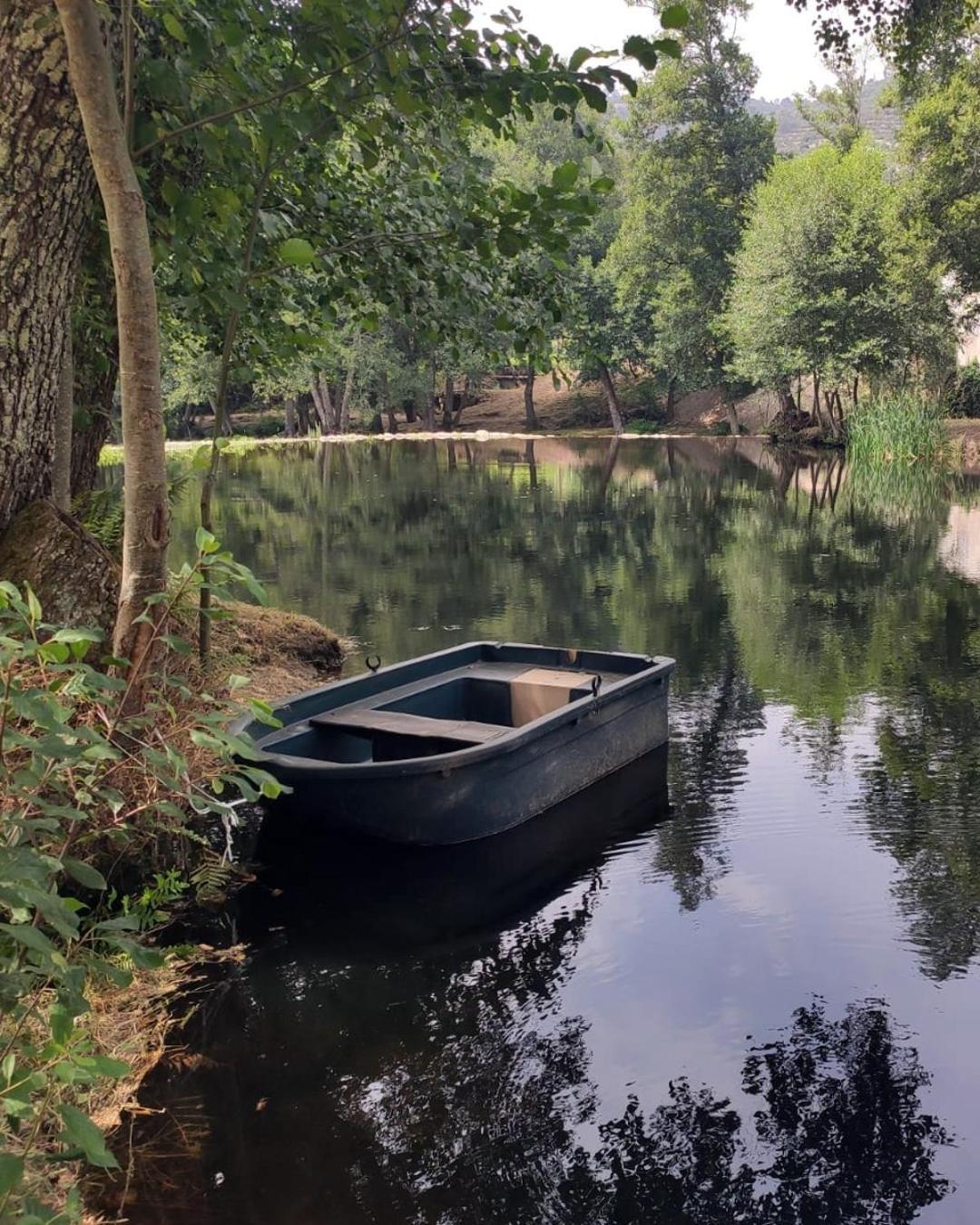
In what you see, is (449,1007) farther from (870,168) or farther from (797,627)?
(870,168)

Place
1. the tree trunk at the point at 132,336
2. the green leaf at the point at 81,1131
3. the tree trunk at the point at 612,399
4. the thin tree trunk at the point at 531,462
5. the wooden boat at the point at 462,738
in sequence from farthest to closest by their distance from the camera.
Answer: the tree trunk at the point at 612,399 < the thin tree trunk at the point at 531,462 < the wooden boat at the point at 462,738 < the tree trunk at the point at 132,336 < the green leaf at the point at 81,1131

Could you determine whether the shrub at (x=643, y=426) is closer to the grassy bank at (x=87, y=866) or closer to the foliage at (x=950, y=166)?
the foliage at (x=950, y=166)

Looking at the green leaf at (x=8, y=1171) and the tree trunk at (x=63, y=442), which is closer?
the green leaf at (x=8, y=1171)

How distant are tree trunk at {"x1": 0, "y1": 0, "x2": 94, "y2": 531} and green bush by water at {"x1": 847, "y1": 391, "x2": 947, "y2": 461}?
2767cm

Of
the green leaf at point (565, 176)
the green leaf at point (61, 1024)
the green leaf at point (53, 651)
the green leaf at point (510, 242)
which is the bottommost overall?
the green leaf at point (61, 1024)

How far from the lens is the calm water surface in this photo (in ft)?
12.2

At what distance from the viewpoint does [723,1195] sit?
3.66 metres

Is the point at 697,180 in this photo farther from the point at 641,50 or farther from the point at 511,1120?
the point at 511,1120

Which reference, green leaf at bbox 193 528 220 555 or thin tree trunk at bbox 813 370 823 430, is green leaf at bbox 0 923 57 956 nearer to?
green leaf at bbox 193 528 220 555

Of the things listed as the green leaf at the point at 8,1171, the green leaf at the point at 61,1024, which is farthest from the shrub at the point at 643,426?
the green leaf at the point at 8,1171

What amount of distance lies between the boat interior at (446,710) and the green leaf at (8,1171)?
14.9 feet

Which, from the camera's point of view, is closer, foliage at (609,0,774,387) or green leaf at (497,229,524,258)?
green leaf at (497,229,524,258)

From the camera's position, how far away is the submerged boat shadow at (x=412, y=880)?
18.2ft

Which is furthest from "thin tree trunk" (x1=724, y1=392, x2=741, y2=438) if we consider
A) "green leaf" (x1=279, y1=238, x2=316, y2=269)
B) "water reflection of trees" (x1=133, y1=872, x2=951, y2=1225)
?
"green leaf" (x1=279, y1=238, x2=316, y2=269)
